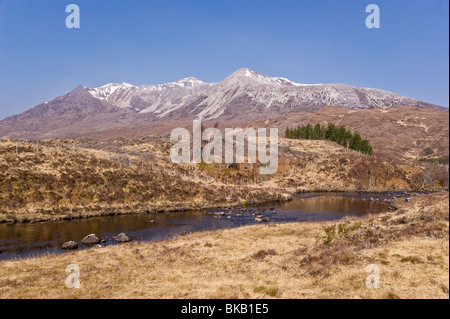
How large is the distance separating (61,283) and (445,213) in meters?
27.5

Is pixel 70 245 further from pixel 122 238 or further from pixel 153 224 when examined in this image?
pixel 153 224

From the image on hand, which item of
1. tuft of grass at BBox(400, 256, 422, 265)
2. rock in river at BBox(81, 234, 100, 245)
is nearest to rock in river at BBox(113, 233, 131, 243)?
rock in river at BBox(81, 234, 100, 245)

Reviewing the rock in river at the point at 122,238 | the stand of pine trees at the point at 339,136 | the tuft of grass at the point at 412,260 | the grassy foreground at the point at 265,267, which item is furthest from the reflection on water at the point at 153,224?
the stand of pine trees at the point at 339,136

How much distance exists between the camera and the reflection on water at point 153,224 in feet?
113

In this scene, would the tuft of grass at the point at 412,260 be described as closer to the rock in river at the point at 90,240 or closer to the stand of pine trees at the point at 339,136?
the rock in river at the point at 90,240

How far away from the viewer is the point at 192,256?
26.0m

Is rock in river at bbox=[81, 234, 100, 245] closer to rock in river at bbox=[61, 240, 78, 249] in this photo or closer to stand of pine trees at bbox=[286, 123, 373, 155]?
rock in river at bbox=[61, 240, 78, 249]

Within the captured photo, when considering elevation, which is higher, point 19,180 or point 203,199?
point 19,180

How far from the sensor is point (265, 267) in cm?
2138

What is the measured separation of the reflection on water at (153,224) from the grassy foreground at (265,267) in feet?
25.7

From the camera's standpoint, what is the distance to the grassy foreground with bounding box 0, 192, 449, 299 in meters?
15.4

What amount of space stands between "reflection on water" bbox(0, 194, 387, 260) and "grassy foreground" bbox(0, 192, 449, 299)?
782cm
